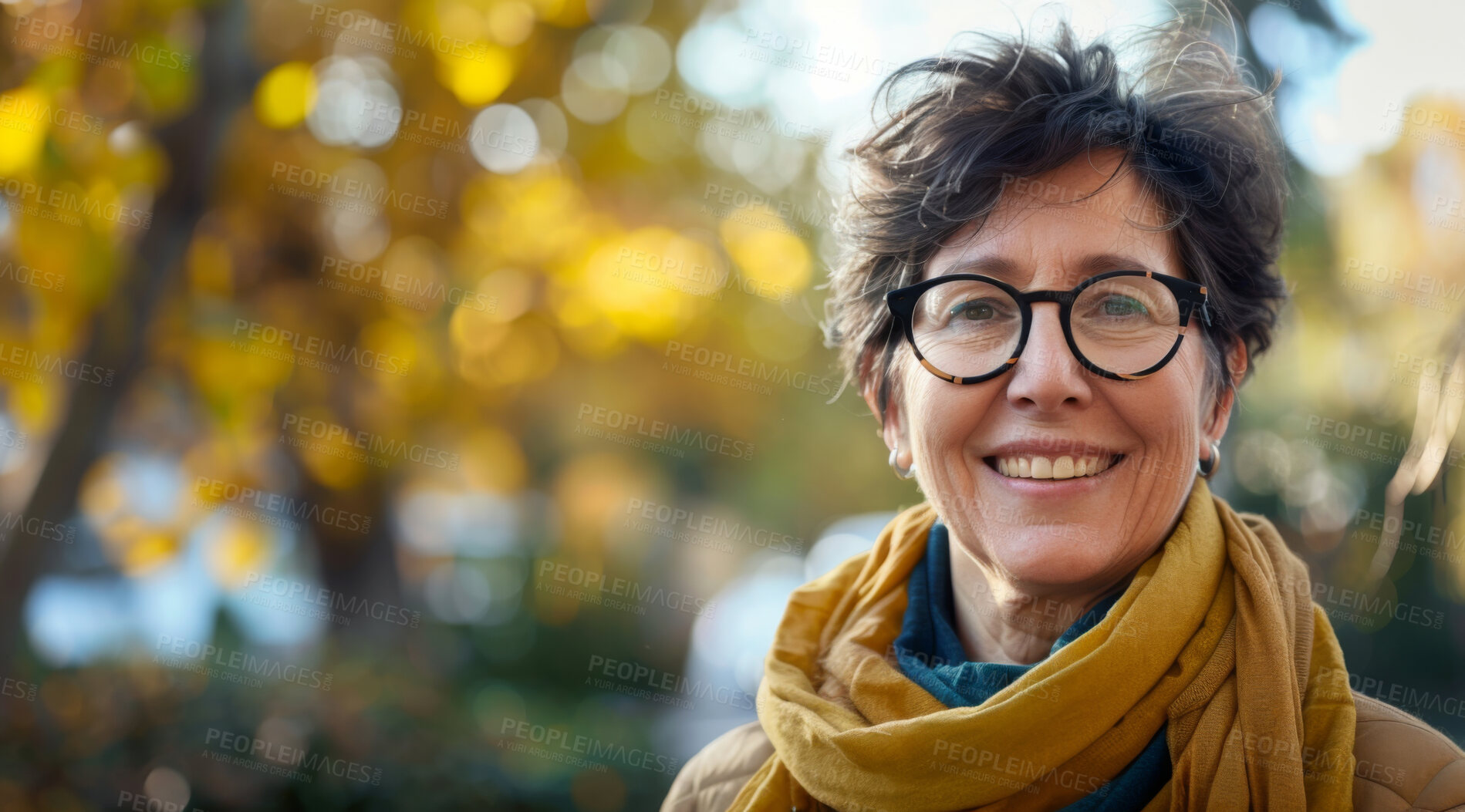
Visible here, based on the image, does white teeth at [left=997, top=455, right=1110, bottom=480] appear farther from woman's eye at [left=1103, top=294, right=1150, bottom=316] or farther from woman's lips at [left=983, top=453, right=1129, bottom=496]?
woman's eye at [left=1103, top=294, right=1150, bottom=316]

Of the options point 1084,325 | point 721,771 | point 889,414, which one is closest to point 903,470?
point 889,414

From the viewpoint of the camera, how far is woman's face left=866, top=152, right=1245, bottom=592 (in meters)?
1.54

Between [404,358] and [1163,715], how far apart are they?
5.18m

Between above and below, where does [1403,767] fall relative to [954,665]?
above

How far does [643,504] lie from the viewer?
8.81 metres

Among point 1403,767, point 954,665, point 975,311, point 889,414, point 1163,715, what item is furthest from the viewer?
point 889,414

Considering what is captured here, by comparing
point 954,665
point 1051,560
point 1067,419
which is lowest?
point 954,665

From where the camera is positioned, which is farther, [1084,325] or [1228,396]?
[1228,396]

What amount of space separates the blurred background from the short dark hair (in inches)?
7.6

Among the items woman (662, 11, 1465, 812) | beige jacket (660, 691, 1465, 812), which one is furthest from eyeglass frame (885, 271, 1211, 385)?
beige jacket (660, 691, 1465, 812)

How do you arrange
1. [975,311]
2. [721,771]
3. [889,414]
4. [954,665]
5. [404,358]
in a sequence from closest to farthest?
[975,311], [954,665], [889,414], [721,771], [404,358]

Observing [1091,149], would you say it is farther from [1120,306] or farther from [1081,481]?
[1081,481]

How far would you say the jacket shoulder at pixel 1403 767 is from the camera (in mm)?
1292

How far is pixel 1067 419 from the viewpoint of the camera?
1549mm
